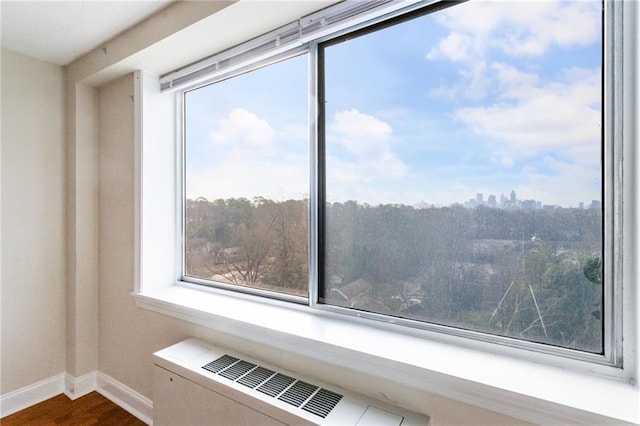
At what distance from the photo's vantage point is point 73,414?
201cm

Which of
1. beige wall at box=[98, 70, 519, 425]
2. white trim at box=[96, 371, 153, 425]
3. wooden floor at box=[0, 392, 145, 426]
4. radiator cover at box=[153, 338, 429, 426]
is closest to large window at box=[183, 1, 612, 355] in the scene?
radiator cover at box=[153, 338, 429, 426]

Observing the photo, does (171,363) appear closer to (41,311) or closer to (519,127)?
(41,311)

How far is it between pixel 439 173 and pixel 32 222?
2616 mm

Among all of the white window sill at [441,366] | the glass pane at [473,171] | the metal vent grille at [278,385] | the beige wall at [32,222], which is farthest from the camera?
the beige wall at [32,222]

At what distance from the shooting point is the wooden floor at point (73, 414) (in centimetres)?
193

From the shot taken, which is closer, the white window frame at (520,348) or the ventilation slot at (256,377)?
the white window frame at (520,348)

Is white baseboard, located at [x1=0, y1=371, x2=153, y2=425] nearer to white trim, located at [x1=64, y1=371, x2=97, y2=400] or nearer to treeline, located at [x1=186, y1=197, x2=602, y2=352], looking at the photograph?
white trim, located at [x1=64, y1=371, x2=97, y2=400]

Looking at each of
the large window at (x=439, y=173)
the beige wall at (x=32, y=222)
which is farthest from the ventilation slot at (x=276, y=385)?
the beige wall at (x=32, y=222)

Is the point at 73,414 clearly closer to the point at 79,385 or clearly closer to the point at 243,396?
the point at 79,385

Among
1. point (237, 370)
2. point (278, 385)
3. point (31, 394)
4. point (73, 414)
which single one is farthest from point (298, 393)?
point (31, 394)

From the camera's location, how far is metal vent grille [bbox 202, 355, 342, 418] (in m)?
1.16

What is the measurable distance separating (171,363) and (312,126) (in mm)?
1335

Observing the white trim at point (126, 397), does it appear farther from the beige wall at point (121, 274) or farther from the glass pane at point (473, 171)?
the glass pane at point (473, 171)

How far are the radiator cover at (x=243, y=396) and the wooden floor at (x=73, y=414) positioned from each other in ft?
2.33
